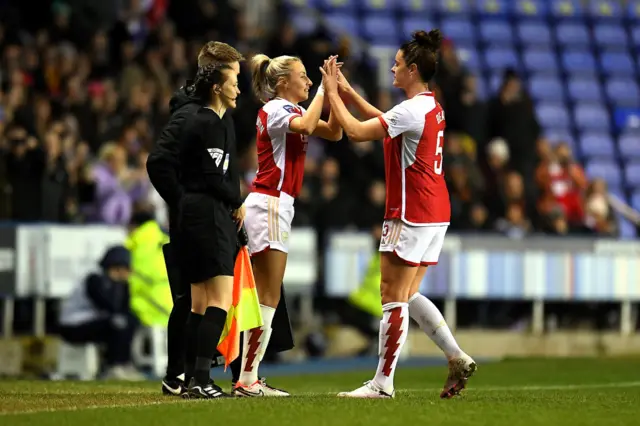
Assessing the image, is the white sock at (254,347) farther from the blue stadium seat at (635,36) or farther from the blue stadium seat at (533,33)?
the blue stadium seat at (635,36)

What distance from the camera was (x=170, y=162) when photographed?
8.55m

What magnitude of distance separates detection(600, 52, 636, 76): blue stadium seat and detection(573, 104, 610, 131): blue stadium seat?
119 centimetres

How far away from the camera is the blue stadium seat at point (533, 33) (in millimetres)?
26047

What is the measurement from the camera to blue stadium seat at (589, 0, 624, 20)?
27.0m

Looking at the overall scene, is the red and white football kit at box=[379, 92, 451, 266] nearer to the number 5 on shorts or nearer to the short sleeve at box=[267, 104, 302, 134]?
the number 5 on shorts

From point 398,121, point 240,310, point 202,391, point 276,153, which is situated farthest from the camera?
point 276,153

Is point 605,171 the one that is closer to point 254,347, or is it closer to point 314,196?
point 314,196

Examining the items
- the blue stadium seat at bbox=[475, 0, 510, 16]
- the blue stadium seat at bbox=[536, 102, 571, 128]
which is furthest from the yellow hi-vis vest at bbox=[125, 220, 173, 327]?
the blue stadium seat at bbox=[475, 0, 510, 16]

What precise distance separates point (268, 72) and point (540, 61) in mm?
17006

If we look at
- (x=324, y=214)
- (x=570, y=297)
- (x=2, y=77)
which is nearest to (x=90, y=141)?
(x=2, y=77)

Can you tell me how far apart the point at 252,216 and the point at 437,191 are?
46.5 inches

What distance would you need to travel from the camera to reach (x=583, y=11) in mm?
26922

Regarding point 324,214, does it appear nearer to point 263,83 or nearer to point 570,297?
point 570,297

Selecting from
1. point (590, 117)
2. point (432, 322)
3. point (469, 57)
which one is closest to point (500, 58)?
point (469, 57)
